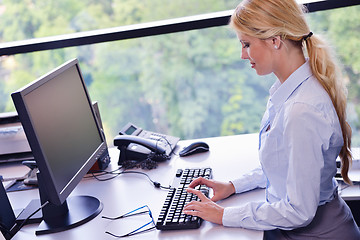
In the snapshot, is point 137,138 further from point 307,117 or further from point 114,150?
point 307,117

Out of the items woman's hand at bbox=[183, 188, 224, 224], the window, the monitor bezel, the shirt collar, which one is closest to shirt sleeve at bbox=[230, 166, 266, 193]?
woman's hand at bbox=[183, 188, 224, 224]

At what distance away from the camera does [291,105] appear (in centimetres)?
133

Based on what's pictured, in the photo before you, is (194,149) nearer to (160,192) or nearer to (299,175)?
(160,192)

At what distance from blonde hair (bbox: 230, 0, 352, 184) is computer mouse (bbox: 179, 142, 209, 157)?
65cm

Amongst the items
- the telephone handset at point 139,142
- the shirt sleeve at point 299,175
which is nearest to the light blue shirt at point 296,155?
the shirt sleeve at point 299,175

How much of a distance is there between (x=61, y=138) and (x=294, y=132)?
0.69m

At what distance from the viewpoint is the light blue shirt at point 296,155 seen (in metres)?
1.26

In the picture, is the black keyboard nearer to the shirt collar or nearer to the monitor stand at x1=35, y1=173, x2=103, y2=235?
the monitor stand at x1=35, y1=173, x2=103, y2=235

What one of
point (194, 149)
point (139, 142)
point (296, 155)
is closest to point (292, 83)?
point (296, 155)

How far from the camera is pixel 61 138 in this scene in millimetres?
1434

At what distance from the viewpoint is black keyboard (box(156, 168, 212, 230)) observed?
135 centimetres

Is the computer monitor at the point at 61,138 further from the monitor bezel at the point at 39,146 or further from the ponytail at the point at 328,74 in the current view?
the ponytail at the point at 328,74

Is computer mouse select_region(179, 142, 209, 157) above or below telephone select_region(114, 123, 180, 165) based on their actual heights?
below

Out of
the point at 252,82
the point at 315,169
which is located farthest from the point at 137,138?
the point at 252,82
